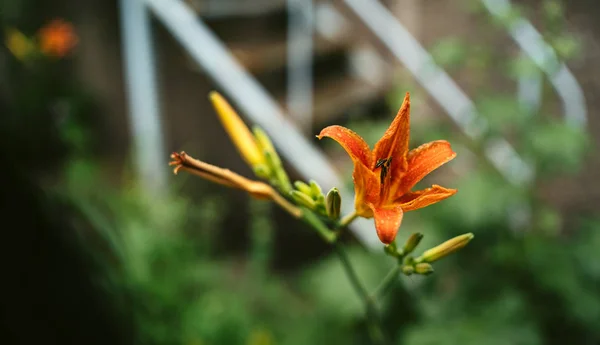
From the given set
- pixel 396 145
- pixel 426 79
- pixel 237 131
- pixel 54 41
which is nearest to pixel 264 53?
pixel 426 79

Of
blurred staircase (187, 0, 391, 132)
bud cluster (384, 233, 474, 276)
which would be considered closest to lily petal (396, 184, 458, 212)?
bud cluster (384, 233, 474, 276)

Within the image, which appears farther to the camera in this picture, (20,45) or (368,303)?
(20,45)

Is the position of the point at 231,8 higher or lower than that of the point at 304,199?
higher

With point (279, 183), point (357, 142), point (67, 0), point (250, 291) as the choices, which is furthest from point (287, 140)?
point (67, 0)

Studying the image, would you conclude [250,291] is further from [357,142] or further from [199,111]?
[357,142]

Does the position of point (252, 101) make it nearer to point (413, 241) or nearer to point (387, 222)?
point (413, 241)

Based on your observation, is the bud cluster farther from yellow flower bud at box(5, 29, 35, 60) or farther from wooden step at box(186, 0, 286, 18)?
wooden step at box(186, 0, 286, 18)

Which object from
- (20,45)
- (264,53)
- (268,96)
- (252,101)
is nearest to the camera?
(20,45)
